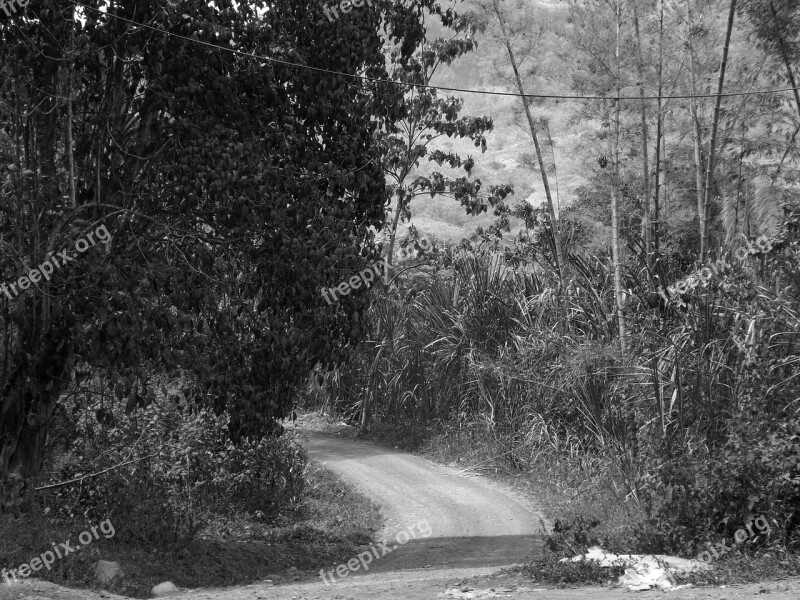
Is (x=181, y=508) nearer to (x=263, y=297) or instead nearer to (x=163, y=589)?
(x=163, y=589)

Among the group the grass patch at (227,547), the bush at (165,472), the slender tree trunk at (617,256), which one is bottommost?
the grass patch at (227,547)

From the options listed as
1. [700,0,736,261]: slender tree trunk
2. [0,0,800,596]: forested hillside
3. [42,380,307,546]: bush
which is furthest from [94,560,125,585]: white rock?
[700,0,736,261]: slender tree trunk

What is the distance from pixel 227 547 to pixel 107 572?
2.59m

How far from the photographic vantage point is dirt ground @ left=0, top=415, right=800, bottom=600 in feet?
23.9

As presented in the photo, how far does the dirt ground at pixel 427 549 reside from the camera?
7.29m

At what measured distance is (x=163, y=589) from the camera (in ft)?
28.1

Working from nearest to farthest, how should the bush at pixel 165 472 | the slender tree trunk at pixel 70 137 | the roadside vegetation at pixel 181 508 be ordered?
the slender tree trunk at pixel 70 137 < the roadside vegetation at pixel 181 508 < the bush at pixel 165 472

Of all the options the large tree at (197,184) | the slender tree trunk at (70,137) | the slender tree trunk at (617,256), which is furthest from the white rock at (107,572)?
the slender tree trunk at (617,256)

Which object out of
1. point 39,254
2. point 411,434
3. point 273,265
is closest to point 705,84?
point 411,434

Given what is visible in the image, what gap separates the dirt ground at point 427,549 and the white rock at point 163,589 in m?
0.13

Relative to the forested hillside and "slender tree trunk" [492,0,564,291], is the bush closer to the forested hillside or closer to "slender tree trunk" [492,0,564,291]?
the forested hillside

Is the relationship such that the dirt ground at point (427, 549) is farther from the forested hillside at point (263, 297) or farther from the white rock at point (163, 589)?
the forested hillside at point (263, 297)

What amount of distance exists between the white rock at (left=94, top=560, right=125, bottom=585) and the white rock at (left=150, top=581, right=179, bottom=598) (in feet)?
1.13

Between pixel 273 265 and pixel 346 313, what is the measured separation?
99cm
